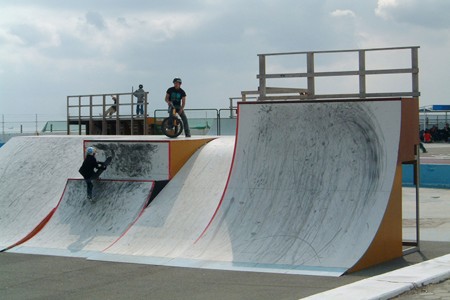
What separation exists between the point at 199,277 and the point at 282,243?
1.72 metres

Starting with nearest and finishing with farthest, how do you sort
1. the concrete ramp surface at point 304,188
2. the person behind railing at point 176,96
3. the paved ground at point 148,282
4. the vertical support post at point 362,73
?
the paved ground at point 148,282 < the concrete ramp surface at point 304,188 < the vertical support post at point 362,73 < the person behind railing at point 176,96

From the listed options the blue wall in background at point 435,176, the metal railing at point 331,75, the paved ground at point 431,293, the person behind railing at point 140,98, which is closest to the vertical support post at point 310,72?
the metal railing at point 331,75

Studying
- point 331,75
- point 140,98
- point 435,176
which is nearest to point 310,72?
point 331,75

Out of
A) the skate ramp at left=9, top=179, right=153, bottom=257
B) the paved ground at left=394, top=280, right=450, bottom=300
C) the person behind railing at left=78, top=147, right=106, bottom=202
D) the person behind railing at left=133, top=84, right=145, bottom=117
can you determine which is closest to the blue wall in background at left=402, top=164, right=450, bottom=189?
the person behind railing at left=133, top=84, right=145, bottom=117

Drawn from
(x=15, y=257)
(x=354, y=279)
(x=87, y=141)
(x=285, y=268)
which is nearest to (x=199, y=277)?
(x=285, y=268)

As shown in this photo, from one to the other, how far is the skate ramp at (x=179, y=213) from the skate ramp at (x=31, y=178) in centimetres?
266

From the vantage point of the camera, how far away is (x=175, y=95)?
16859 millimetres

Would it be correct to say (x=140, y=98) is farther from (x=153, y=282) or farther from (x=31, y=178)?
(x=153, y=282)

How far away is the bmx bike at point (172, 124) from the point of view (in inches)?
666

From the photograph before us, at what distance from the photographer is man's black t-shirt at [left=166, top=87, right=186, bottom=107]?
16859 mm

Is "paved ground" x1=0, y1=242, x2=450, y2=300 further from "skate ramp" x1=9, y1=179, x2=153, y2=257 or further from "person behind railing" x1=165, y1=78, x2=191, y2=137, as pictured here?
"person behind railing" x1=165, y1=78, x2=191, y2=137

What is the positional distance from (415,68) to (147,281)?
6511mm

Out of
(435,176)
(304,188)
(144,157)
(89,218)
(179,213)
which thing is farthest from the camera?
(435,176)

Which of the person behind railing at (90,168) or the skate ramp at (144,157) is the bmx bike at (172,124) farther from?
the person behind railing at (90,168)
